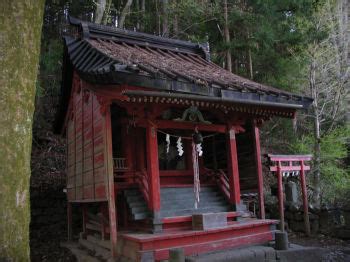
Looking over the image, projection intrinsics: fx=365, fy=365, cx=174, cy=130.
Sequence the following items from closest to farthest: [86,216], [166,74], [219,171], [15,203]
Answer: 1. [15,203]
2. [166,74]
3. [219,171]
4. [86,216]

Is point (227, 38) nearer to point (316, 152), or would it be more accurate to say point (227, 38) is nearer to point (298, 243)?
point (316, 152)

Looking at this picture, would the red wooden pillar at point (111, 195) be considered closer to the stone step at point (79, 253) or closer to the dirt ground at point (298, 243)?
the stone step at point (79, 253)

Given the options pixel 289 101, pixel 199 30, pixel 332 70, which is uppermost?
pixel 199 30

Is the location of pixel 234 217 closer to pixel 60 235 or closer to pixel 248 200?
pixel 248 200

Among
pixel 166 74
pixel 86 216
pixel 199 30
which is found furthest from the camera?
pixel 199 30

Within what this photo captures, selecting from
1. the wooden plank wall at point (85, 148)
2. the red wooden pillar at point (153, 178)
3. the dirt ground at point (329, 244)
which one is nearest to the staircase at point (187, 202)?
the red wooden pillar at point (153, 178)

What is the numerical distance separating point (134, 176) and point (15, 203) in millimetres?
4390

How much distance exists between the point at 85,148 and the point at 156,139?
213 cm

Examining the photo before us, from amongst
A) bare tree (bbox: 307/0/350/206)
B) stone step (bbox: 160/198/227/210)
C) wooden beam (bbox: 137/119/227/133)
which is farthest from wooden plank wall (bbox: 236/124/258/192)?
bare tree (bbox: 307/0/350/206)

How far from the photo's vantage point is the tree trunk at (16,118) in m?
4.15

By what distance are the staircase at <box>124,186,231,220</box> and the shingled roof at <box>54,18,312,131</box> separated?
8.57 ft

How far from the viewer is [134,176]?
27.9 feet

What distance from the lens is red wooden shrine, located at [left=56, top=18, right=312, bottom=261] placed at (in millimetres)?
6723

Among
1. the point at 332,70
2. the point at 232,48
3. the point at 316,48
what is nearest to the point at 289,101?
the point at 316,48
